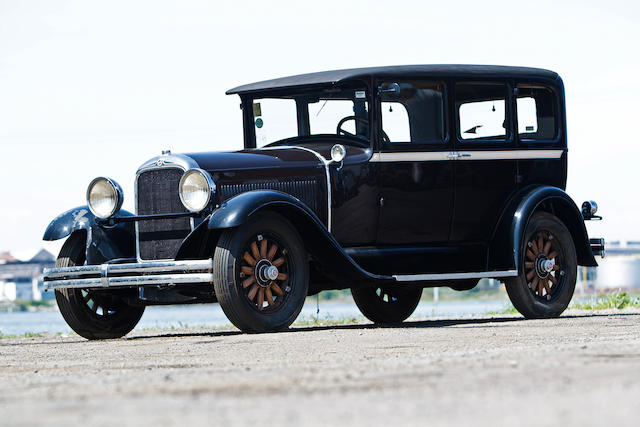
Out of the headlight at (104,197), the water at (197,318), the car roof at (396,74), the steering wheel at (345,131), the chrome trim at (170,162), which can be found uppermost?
the car roof at (396,74)

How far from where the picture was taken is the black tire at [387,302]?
12789mm

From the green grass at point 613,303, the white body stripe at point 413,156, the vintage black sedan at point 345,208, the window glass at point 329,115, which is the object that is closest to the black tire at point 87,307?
the vintage black sedan at point 345,208

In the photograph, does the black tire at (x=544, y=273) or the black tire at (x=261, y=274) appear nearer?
the black tire at (x=261, y=274)

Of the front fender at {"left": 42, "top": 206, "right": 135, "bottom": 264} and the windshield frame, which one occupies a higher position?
the windshield frame

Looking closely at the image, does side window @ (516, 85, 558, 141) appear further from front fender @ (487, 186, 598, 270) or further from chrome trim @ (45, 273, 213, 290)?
chrome trim @ (45, 273, 213, 290)

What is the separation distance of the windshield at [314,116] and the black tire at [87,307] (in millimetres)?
2145

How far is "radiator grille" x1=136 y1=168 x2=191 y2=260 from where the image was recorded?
9.95m

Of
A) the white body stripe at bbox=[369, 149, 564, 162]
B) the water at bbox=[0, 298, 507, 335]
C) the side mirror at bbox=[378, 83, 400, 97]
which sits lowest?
the water at bbox=[0, 298, 507, 335]

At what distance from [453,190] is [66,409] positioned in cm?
721

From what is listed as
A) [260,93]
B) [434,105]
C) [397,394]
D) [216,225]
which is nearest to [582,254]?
[434,105]

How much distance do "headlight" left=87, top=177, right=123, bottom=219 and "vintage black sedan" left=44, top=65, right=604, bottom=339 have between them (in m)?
0.02

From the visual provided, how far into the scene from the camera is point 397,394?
452 cm

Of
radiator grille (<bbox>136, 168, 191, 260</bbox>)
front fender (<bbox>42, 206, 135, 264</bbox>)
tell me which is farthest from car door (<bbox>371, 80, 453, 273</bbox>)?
front fender (<bbox>42, 206, 135, 264</bbox>)

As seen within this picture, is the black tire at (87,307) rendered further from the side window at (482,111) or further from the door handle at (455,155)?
the side window at (482,111)
